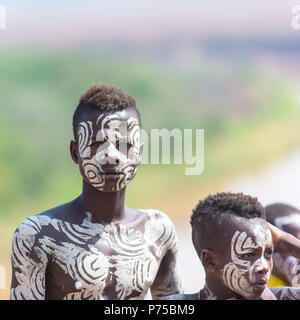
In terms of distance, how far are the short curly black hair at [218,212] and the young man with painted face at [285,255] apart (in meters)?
0.83

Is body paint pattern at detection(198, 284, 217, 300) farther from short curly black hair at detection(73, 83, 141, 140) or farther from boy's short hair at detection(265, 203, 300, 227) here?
boy's short hair at detection(265, 203, 300, 227)

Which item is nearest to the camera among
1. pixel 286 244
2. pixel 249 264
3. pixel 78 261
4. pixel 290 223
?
pixel 249 264

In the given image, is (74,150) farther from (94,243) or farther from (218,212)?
(218,212)

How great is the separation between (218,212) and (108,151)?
23.7 inches

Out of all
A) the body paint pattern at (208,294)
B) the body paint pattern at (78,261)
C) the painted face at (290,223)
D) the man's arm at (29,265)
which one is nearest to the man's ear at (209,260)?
the body paint pattern at (208,294)

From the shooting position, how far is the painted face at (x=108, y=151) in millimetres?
3736

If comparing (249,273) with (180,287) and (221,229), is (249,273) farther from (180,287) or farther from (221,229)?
(180,287)

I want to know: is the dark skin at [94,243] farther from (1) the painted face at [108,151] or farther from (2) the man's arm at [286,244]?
(2) the man's arm at [286,244]

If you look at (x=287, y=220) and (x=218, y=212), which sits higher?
(x=218, y=212)

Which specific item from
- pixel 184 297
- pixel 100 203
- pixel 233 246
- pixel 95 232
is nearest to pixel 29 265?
pixel 95 232

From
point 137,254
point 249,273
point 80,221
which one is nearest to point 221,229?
point 249,273

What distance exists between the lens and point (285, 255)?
4484mm

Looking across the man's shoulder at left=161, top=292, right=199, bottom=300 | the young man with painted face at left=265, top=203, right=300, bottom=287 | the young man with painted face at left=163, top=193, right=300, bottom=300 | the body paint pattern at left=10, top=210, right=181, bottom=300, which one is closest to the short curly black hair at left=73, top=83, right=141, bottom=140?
the body paint pattern at left=10, top=210, right=181, bottom=300

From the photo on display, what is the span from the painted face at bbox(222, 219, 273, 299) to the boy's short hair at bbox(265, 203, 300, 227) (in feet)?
4.04
